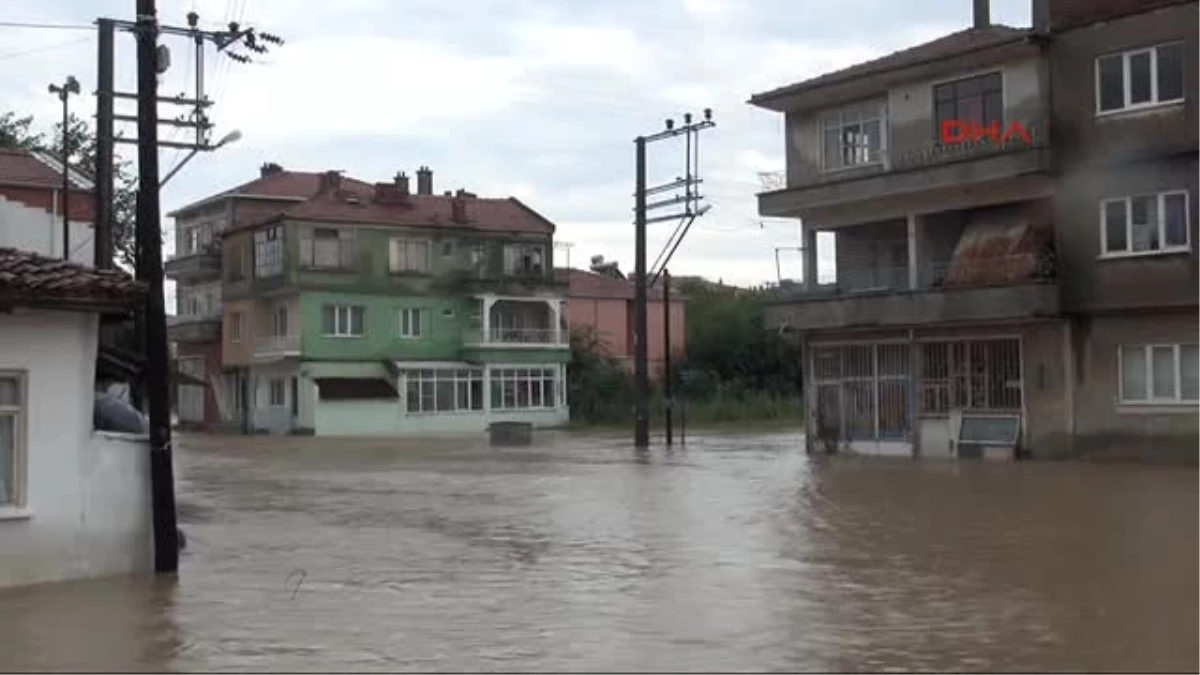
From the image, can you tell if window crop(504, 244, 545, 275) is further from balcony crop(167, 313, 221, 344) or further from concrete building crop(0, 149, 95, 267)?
concrete building crop(0, 149, 95, 267)

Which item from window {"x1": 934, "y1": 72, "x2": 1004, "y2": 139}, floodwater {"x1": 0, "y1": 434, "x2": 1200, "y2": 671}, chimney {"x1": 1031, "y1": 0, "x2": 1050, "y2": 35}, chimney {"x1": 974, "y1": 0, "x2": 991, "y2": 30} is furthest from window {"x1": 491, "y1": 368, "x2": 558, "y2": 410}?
floodwater {"x1": 0, "y1": 434, "x2": 1200, "y2": 671}

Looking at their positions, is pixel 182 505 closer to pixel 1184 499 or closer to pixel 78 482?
pixel 78 482

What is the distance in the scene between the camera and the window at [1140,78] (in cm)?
3219

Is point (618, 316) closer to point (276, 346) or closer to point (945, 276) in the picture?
point (276, 346)

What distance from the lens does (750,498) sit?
25.5m

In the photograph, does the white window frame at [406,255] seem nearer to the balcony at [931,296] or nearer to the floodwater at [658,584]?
the balcony at [931,296]

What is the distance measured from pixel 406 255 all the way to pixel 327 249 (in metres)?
3.82

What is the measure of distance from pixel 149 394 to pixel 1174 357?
24380 mm

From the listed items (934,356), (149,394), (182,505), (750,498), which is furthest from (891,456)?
(149,394)

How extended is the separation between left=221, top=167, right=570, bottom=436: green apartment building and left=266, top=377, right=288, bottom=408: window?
9 centimetres

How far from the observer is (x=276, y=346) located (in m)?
66.7

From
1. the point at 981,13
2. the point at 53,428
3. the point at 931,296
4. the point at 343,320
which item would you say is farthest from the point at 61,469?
the point at 343,320

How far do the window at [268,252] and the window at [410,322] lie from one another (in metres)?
5.92

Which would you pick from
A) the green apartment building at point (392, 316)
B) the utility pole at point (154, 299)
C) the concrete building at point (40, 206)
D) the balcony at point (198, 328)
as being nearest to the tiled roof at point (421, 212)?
the green apartment building at point (392, 316)
